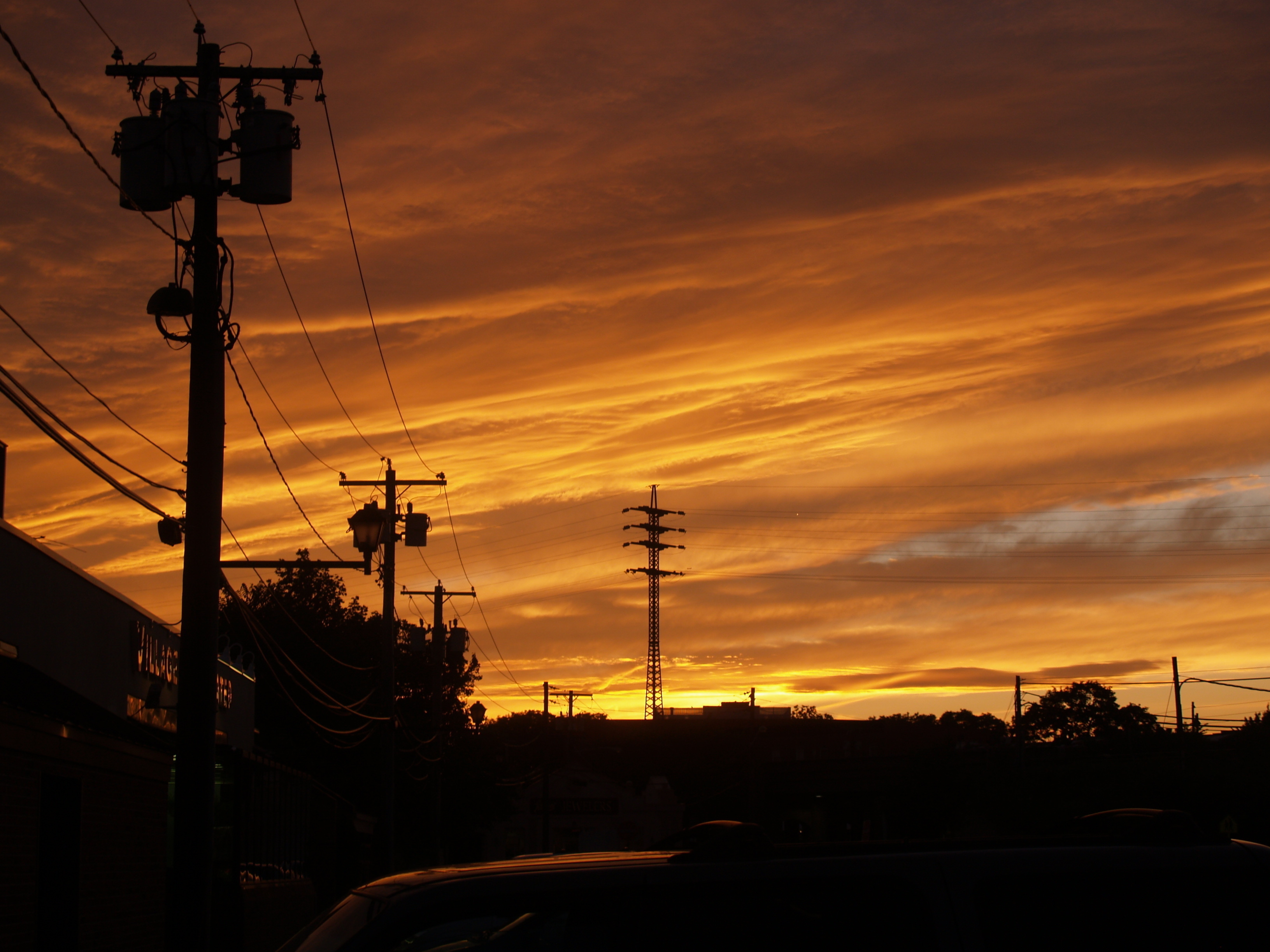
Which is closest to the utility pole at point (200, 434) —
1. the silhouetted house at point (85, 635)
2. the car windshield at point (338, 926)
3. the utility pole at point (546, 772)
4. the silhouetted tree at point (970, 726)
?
the silhouetted house at point (85, 635)

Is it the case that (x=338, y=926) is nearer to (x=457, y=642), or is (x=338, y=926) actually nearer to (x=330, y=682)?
(x=457, y=642)

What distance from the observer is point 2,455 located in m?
12.8

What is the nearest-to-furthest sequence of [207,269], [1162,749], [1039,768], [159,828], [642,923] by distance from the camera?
1. [642,923]
2. [207,269]
3. [159,828]
4. [1039,768]
5. [1162,749]

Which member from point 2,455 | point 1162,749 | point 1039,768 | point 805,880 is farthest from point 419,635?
point 1162,749

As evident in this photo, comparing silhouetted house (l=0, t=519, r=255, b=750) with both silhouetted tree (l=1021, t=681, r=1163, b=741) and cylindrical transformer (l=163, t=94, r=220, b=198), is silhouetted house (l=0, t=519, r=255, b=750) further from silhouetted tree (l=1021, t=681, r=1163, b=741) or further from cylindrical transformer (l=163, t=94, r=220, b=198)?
silhouetted tree (l=1021, t=681, r=1163, b=741)

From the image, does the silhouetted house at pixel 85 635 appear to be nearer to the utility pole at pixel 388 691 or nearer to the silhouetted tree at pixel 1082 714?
the utility pole at pixel 388 691

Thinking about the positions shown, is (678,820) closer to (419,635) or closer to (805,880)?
(419,635)

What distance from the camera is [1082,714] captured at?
121000 mm

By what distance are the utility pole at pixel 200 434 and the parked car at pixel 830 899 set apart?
18.7 ft

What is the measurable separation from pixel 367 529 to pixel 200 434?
7.31 m

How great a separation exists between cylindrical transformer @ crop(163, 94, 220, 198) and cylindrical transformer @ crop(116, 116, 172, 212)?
0.07 m

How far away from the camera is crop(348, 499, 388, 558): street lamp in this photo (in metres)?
17.6

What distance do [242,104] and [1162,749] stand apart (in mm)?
A: 78761

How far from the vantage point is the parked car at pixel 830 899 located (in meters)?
4.12
